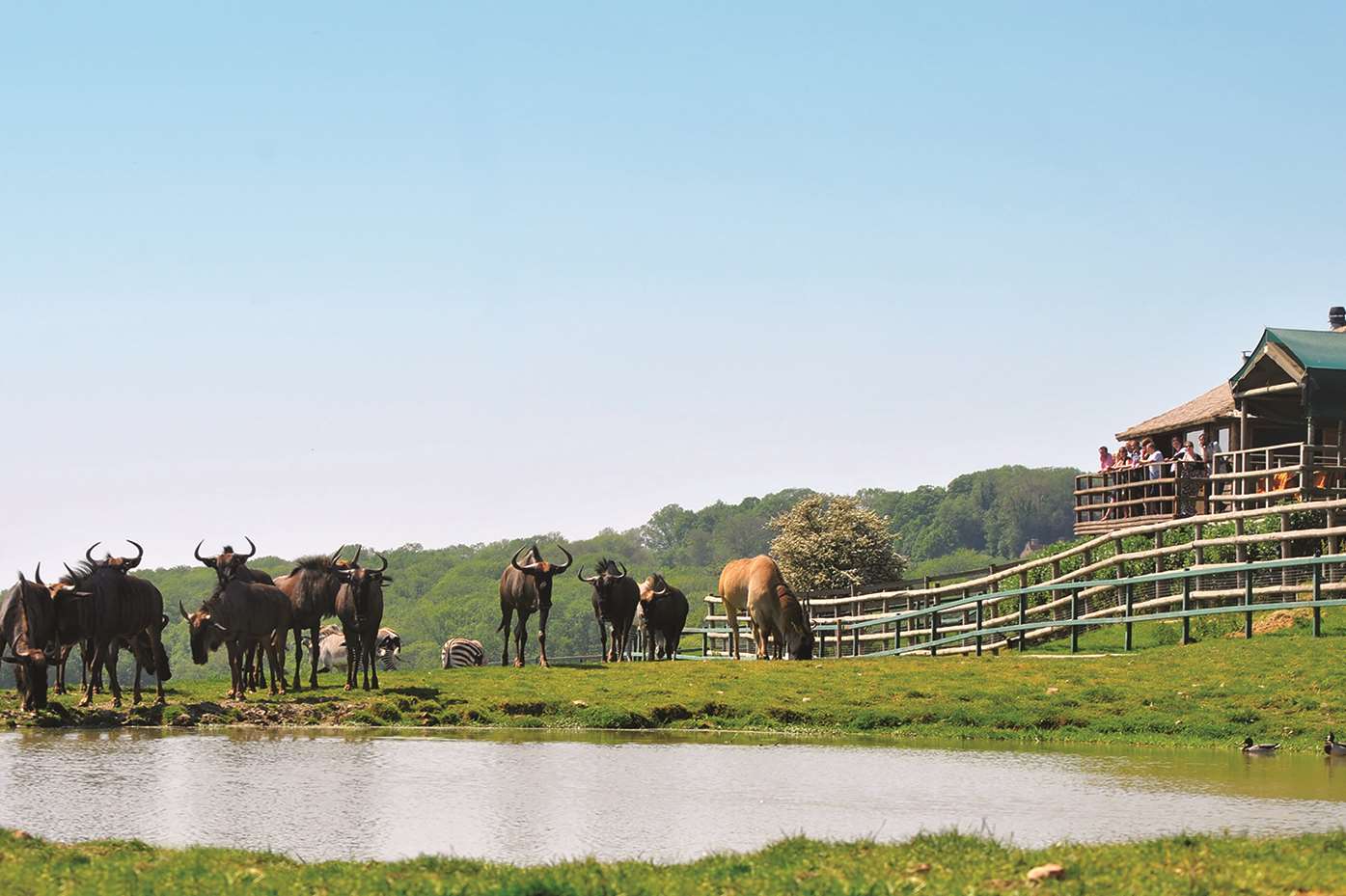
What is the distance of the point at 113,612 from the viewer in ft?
82.9

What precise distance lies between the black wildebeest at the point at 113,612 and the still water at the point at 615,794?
538 centimetres

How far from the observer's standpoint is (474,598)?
178500 millimetres

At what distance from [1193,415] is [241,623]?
103 ft

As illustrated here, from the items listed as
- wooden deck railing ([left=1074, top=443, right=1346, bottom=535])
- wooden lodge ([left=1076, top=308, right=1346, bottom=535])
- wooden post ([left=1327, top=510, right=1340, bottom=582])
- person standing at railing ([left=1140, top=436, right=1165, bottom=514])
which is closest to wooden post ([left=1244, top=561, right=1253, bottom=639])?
wooden post ([left=1327, top=510, right=1340, bottom=582])

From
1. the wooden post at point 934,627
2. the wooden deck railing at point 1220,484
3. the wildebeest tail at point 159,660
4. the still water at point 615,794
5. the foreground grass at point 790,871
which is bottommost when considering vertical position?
the still water at point 615,794

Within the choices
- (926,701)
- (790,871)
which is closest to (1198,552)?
(926,701)

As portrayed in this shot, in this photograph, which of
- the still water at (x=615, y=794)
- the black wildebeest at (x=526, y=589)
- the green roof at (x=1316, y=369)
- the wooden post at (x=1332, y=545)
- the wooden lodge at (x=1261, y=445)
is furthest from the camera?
the green roof at (x=1316, y=369)

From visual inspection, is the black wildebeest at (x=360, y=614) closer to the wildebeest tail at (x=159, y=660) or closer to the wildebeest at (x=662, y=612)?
the wildebeest tail at (x=159, y=660)

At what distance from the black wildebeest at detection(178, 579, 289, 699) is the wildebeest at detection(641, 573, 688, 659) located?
14.0 metres

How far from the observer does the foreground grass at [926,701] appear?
1977cm

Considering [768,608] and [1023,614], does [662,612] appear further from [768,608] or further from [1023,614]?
[1023,614]

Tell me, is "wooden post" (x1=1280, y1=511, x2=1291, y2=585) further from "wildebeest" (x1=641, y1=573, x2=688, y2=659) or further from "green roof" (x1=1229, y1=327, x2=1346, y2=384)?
"wildebeest" (x1=641, y1=573, x2=688, y2=659)

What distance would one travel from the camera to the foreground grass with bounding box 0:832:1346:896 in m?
9.01

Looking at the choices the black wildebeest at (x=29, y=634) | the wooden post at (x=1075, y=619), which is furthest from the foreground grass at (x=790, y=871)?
the wooden post at (x=1075, y=619)
